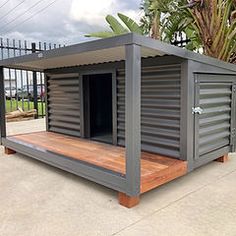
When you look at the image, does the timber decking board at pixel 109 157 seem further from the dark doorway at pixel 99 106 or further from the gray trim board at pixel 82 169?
the dark doorway at pixel 99 106

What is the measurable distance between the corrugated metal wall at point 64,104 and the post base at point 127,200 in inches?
91.8

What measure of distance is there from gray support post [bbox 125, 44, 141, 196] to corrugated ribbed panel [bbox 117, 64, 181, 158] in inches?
40.3

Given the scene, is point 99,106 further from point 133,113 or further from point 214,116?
point 133,113

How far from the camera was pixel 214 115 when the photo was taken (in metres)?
3.75

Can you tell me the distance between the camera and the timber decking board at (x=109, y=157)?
2832 mm

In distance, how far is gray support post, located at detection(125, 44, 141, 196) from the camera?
2.45 meters

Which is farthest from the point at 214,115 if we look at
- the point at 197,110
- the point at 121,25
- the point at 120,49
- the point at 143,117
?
the point at 121,25

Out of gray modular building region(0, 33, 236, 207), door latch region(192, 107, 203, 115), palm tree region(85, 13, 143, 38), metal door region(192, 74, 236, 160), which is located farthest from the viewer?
palm tree region(85, 13, 143, 38)

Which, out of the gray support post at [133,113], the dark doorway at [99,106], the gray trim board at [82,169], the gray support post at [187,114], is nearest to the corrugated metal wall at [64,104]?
the dark doorway at [99,106]

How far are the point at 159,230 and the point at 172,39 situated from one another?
5267mm

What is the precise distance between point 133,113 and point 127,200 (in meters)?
0.87

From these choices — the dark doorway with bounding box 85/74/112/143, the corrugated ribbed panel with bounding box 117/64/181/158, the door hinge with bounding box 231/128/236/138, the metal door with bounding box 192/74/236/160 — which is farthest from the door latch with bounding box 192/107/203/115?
the dark doorway with bounding box 85/74/112/143

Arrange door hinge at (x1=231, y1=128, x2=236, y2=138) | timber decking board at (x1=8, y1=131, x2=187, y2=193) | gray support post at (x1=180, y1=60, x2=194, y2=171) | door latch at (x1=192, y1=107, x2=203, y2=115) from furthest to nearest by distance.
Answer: door hinge at (x1=231, y1=128, x2=236, y2=138) → door latch at (x1=192, y1=107, x2=203, y2=115) → gray support post at (x1=180, y1=60, x2=194, y2=171) → timber decking board at (x1=8, y1=131, x2=187, y2=193)

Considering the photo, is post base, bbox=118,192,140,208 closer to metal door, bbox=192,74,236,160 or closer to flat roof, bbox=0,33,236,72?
metal door, bbox=192,74,236,160
